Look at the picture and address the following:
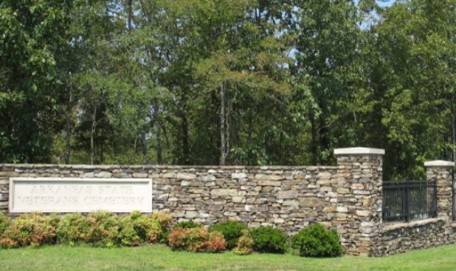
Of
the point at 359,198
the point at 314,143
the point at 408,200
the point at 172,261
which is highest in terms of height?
the point at 314,143

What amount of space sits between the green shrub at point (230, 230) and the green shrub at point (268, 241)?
0.32 m

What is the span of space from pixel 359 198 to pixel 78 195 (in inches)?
250

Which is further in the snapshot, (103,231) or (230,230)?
(230,230)

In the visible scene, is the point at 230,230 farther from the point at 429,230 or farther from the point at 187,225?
the point at 429,230

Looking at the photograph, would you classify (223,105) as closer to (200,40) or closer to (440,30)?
(200,40)

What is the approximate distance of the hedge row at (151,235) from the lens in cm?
1293

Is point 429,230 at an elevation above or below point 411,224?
below

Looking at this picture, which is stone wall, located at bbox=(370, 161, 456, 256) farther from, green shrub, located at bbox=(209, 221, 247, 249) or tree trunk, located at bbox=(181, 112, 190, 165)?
tree trunk, located at bbox=(181, 112, 190, 165)

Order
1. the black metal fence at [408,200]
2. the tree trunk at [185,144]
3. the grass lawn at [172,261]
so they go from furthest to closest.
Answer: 1. the tree trunk at [185,144]
2. the black metal fence at [408,200]
3. the grass lawn at [172,261]

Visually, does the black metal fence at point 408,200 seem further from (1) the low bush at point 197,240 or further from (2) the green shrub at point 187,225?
(2) the green shrub at point 187,225

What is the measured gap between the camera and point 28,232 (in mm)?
12977

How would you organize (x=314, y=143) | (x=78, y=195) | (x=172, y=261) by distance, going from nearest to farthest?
(x=172, y=261), (x=78, y=195), (x=314, y=143)

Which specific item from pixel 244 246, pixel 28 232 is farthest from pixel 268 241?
pixel 28 232

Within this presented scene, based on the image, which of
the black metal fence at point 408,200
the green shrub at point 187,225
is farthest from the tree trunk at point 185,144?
the green shrub at point 187,225
